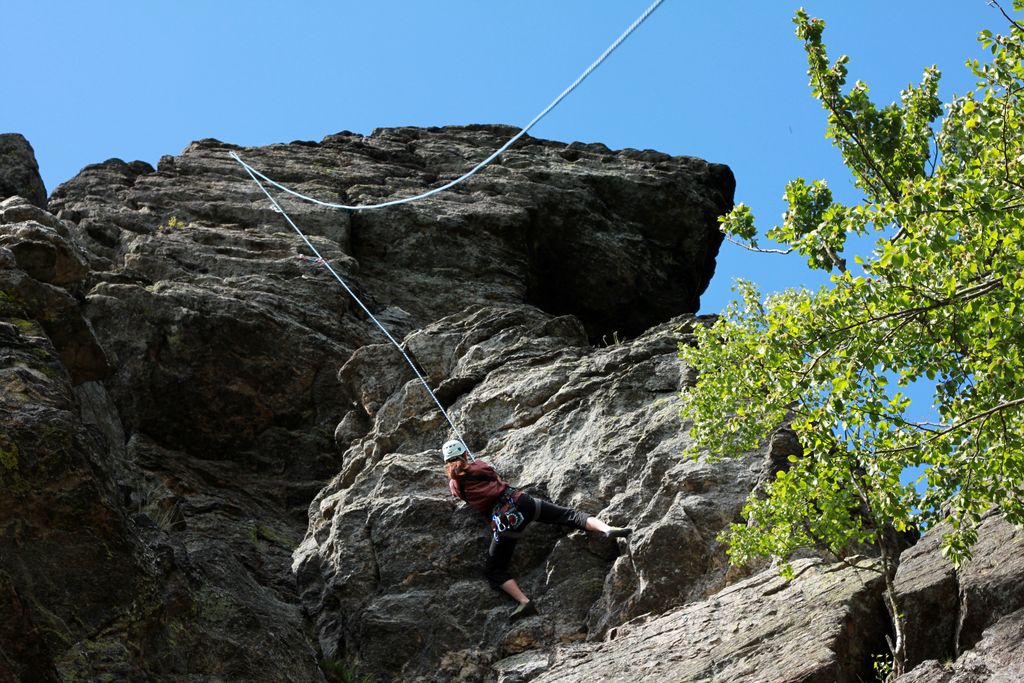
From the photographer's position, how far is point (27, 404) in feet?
50.8

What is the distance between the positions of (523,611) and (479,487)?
6.04ft

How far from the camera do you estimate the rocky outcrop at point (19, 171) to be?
3083cm

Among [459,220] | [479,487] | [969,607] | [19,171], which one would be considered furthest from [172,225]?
[969,607]

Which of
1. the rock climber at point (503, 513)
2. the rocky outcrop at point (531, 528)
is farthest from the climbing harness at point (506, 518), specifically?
the rocky outcrop at point (531, 528)

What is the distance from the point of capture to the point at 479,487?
667 inches

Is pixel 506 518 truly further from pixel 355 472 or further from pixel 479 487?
pixel 355 472

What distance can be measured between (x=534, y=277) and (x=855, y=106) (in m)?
16.8

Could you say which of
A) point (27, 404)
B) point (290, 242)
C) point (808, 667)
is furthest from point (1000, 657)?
point (290, 242)

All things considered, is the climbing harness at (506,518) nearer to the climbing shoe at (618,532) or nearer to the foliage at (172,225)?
the climbing shoe at (618,532)

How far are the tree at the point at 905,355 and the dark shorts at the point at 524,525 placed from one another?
9.25ft

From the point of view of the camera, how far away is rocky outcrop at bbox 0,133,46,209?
30828mm

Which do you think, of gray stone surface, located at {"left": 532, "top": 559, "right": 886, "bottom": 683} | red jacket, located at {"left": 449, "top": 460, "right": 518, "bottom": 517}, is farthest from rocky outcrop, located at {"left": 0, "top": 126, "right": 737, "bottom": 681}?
gray stone surface, located at {"left": 532, "top": 559, "right": 886, "bottom": 683}

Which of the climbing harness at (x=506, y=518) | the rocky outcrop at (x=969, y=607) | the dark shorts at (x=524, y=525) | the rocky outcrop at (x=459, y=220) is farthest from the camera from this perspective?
the rocky outcrop at (x=459, y=220)

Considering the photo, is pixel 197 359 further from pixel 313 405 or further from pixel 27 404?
pixel 27 404
